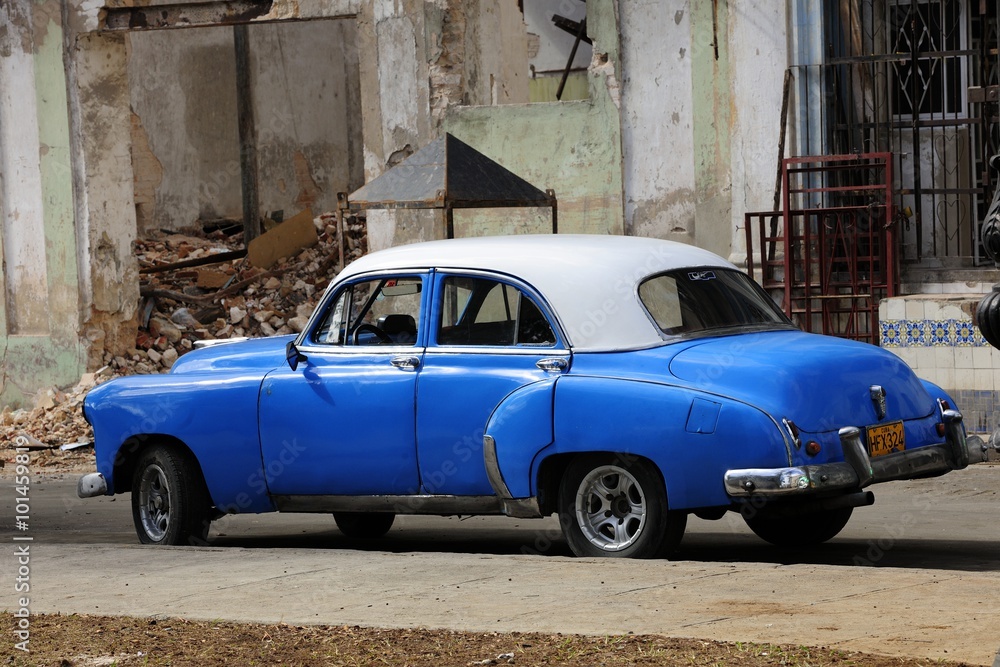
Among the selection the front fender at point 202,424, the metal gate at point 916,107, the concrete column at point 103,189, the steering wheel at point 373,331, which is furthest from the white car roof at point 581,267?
the concrete column at point 103,189

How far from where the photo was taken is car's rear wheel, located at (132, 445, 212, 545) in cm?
843

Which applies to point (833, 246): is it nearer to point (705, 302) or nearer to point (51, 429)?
point (705, 302)

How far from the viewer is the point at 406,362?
7613 millimetres

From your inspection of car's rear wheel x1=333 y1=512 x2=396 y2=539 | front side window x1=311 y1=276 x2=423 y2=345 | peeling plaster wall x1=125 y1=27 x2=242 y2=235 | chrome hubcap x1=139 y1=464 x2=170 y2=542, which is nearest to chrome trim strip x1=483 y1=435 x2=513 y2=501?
front side window x1=311 y1=276 x2=423 y2=345

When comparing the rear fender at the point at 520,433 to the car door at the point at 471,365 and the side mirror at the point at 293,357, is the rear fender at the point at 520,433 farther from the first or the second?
the side mirror at the point at 293,357

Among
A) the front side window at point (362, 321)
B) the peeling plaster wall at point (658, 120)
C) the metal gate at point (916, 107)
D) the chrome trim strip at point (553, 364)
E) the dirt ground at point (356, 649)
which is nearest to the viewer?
the dirt ground at point (356, 649)

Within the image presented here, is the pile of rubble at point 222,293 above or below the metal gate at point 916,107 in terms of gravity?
below

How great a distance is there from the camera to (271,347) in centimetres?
841

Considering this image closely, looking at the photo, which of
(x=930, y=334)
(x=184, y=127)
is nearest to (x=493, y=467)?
(x=930, y=334)

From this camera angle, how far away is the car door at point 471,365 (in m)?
7.30

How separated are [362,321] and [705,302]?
180 cm

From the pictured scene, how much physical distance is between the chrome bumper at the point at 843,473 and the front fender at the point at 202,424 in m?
2.83

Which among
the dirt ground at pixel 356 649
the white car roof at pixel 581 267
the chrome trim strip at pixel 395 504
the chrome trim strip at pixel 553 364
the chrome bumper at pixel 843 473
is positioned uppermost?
the white car roof at pixel 581 267

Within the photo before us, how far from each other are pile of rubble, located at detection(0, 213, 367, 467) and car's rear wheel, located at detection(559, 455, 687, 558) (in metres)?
8.45
